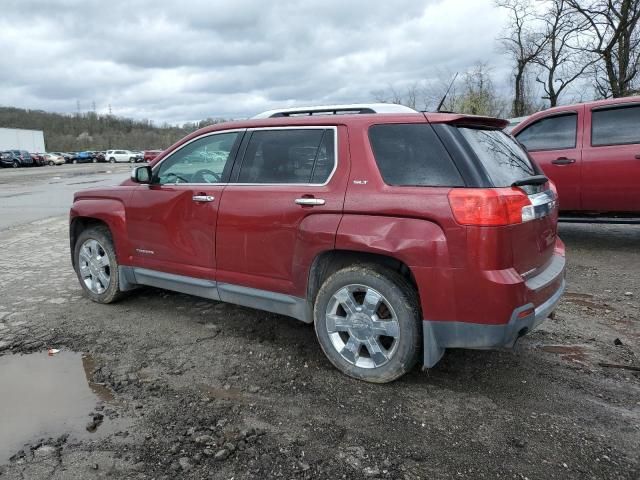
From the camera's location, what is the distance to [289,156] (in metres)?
3.83

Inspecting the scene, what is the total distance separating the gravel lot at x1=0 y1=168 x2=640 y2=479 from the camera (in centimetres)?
259

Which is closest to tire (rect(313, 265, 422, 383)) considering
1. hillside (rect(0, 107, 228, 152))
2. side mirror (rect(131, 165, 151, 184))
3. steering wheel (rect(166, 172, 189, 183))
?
steering wheel (rect(166, 172, 189, 183))

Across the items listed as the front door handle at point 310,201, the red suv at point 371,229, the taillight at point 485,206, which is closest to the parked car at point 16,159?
the red suv at point 371,229

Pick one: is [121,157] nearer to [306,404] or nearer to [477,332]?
[306,404]

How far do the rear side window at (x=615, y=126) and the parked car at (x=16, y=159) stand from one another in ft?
183

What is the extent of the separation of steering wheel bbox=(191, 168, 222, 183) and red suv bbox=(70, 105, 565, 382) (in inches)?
0.5

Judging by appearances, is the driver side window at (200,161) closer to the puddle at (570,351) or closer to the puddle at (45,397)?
the puddle at (45,397)

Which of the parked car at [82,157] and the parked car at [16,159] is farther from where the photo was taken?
the parked car at [82,157]

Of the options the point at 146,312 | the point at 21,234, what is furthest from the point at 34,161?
the point at 146,312

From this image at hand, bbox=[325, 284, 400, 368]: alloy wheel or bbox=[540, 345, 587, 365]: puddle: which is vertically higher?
bbox=[325, 284, 400, 368]: alloy wheel

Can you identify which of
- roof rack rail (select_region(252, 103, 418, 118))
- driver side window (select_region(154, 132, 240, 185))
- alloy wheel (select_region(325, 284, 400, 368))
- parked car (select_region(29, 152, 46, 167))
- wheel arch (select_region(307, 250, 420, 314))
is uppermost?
parked car (select_region(29, 152, 46, 167))

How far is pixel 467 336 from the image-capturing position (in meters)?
3.04

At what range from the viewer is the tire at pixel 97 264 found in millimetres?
5055

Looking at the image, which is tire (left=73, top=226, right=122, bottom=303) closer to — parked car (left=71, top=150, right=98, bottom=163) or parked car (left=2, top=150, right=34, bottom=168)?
parked car (left=2, top=150, right=34, bottom=168)
